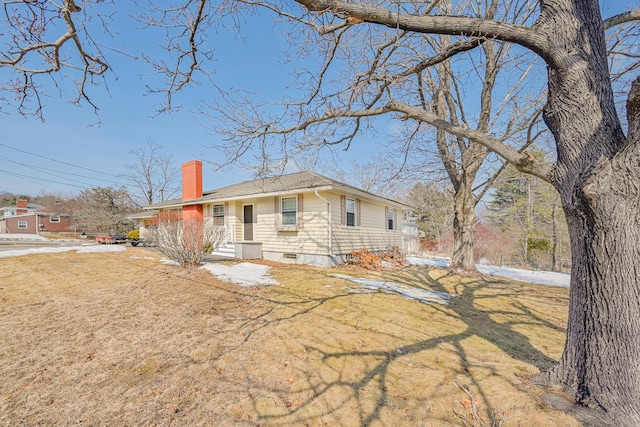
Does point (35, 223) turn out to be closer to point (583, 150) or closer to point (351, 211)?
point (351, 211)

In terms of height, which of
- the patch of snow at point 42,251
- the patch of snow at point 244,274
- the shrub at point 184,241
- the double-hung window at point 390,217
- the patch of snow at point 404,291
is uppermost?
the double-hung window at point 390,217

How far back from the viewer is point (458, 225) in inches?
373

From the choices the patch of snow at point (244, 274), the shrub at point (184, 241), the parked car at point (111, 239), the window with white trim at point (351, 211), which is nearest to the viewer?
the patch of snow at point (244, 274)

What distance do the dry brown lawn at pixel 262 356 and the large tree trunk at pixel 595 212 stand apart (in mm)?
543

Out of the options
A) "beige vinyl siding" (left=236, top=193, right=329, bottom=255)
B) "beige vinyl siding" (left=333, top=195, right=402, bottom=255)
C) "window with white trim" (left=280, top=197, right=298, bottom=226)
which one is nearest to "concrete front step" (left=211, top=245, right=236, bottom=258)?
"beige vinyl siding" (left=236, top=193, right=329, bottom=255)

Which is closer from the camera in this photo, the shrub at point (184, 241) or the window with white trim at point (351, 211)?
the shrub at point (184, 241)

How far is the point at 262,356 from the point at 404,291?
14.9 ft

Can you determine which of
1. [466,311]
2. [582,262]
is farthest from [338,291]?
[582,262]

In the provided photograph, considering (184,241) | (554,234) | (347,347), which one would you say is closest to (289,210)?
(184,241)

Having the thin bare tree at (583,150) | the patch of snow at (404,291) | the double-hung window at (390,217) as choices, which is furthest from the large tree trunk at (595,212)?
the double-hung window at (390,217)

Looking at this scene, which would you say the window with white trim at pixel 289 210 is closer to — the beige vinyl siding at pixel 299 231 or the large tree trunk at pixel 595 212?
the beige vinyl siding at pixel 299 231

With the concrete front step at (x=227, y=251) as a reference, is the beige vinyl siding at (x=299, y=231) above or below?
above

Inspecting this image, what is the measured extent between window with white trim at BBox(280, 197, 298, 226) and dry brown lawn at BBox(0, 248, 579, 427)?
495cm

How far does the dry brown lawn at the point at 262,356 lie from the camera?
94.3 inches
